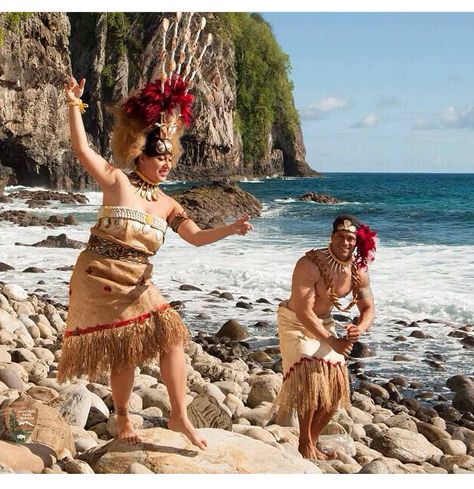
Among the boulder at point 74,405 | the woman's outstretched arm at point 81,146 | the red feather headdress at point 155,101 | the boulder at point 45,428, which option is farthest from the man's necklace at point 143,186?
the boulder at point 74,405

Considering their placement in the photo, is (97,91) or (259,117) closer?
(97,91)

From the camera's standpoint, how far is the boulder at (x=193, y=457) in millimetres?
3338

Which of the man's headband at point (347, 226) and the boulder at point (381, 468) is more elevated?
the man's headband at point (347, 226)

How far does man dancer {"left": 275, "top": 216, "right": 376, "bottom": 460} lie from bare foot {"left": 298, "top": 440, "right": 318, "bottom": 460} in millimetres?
132

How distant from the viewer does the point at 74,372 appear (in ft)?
11.5

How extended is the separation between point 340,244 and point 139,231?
0.98 m

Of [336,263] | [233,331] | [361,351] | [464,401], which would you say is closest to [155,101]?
[336,263]

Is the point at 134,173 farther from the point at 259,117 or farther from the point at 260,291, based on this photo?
the point at 259,117

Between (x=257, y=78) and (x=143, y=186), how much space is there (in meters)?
34.3

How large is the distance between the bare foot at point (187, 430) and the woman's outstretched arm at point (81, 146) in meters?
1.06

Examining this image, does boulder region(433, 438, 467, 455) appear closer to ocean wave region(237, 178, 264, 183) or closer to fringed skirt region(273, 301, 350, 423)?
fringed skirt region(273, 301, 350, 423)

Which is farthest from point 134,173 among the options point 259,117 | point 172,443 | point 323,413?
point 259,117

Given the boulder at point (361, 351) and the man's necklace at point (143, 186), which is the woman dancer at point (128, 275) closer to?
the man's necklace at point (143, 186)

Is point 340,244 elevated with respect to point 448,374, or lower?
elevated
